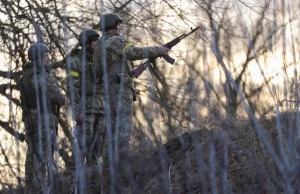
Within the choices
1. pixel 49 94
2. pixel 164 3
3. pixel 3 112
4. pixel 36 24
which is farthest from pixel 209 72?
pixel 3 112

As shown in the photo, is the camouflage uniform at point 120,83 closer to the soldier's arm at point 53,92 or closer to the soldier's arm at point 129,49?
the soldier's arm at point 129,49

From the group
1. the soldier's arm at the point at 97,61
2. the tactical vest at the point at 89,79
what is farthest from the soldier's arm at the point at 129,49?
the tactical vest at the point at 89,79

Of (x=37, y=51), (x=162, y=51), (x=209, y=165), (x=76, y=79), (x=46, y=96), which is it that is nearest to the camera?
(x=209, y=165)

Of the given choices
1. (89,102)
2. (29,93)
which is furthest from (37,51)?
(89,102)

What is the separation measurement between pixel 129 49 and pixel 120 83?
319mm

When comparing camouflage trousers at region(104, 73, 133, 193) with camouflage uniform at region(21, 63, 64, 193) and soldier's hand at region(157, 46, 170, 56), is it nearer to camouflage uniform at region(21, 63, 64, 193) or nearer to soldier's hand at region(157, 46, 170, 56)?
soldier's hand at region(157, 46, 170, 56)

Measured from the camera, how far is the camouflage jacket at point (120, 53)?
25.1ft

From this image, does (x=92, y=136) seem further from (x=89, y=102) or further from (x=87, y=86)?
(x=87, y=86)

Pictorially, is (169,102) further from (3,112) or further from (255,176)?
(255,176)

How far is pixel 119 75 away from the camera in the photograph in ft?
25.6

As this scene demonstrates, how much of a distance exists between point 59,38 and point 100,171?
15.1 feet

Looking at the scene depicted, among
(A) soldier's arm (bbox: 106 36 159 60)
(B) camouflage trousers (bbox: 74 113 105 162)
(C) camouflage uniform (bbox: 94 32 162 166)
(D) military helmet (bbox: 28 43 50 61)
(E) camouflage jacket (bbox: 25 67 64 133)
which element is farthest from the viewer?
(B) camouflage trousers (bbox: 74 113 105 162)

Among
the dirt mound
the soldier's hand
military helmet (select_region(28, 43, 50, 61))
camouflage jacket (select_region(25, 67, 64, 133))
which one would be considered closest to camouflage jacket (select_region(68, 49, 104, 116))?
camouflage jacket (select_region(25, 67, 64, 133))

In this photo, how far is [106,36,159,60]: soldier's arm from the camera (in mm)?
7637
